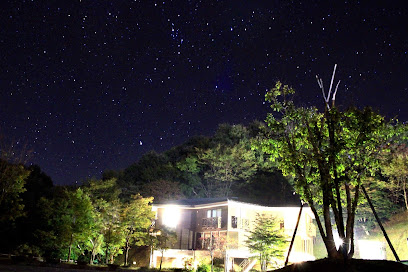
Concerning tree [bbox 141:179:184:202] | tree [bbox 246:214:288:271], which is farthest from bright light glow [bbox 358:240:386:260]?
tree [bbox 141:179:184:202]

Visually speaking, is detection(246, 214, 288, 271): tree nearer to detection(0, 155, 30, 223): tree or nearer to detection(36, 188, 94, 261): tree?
detection(36, 188, 94, 261): tree

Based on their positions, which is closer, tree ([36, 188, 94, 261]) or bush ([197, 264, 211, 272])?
tree ([36, 188, 94, 261])

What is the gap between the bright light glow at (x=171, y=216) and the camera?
105 feet

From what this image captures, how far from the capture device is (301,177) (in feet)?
37.8

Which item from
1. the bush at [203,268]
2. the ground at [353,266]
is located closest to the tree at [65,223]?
the bush at [203,268]

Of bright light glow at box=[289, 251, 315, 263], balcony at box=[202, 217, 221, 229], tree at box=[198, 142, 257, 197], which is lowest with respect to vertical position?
bright light glow at box=[289, 251, 315, 263]

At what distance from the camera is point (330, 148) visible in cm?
1082

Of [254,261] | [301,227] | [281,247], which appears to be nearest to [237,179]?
[301,227]

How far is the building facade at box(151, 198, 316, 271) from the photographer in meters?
27.8

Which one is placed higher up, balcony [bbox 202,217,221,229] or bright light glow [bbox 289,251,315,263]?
balcony [bbox 202,217,221,229]

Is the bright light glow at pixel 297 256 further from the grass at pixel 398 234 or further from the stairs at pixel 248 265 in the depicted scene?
the grass at pixel 398 234

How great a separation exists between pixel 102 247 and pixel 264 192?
68.6ft

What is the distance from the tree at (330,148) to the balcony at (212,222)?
59.9 feet

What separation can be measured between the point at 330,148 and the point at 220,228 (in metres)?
20.2
